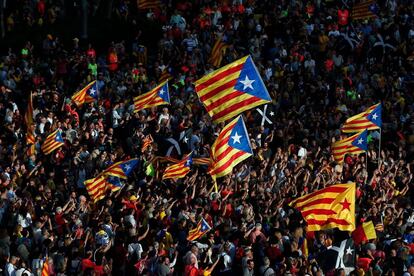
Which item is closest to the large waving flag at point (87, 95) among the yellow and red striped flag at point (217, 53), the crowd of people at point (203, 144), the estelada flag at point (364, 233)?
the crowd of people at point (203, 144)

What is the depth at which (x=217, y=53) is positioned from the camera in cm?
3831

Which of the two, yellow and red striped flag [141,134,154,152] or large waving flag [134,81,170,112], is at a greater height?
large waving flag [134,81,170,112]

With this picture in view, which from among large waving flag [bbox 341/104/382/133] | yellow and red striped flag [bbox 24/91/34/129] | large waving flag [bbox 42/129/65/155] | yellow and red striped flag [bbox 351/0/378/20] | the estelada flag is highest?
yellow and red striped flag [bbox 351/0/378/20]

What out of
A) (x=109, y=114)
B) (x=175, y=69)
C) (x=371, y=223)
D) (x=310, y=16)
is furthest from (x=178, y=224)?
(x=310, y=16)

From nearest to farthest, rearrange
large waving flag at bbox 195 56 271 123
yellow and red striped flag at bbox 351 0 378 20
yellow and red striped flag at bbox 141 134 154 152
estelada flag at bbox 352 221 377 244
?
large waving flag at bbox 195 56 271 123 → estelada flag at bbox 352 221 377 244 → yellow and red striped flag at bbox 141 134 154 152 → yellow and red striped flag at bbox 351 0 378 20

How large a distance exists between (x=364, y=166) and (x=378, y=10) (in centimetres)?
1196

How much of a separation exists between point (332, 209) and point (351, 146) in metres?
6.91

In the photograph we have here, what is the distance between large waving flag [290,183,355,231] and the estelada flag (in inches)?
74.8

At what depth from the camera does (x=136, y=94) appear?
1416 inches

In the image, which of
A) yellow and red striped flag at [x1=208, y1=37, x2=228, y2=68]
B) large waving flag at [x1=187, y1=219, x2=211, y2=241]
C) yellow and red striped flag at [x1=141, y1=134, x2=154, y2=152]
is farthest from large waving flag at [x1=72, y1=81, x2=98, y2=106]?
large waving flag at [x1=187, y1=219, x2=211, y2=241]

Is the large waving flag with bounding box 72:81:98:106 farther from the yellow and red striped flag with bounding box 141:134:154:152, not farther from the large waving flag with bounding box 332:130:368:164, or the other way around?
the large waving flag with bounding box 332:130:368:164

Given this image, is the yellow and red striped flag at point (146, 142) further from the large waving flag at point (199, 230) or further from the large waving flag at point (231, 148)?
the large waving flag at point (231, 148)

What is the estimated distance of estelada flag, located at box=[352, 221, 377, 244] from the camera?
2723 centimetres

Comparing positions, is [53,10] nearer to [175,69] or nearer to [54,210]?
[175,69]
